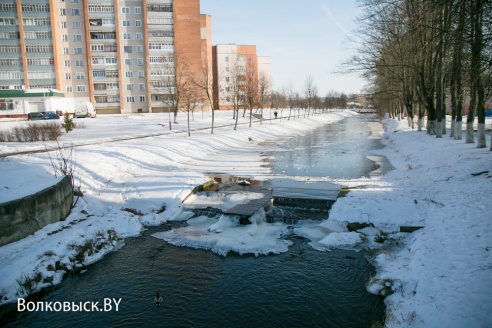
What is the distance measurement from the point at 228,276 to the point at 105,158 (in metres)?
11.5

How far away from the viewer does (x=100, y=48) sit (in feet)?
235

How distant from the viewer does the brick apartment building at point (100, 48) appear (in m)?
68.4

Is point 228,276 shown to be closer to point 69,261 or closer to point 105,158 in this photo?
point 69,261

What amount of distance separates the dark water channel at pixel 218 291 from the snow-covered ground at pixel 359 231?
46 centimetres

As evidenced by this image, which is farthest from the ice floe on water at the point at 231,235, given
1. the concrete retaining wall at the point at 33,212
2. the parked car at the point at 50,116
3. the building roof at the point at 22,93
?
the building roof at the point at 22,93

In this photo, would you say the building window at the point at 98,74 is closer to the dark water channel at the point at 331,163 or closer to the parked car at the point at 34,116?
the parked car at the point at 34,116

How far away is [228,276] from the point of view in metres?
8.39

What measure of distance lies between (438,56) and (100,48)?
64500 millimetres

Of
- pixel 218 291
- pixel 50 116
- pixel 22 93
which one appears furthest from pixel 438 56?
pixel 22 93

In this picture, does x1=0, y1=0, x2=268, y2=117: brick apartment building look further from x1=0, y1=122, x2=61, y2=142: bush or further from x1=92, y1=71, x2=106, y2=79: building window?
x1=0, y1=122, x2=61, y2=142: bush

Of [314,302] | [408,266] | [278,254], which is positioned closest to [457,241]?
[408,266]

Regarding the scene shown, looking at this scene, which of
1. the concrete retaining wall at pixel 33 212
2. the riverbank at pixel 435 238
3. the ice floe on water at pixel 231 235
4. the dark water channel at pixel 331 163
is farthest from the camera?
the dark water channel at pixel 331 163

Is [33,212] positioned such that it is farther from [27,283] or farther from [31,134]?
[31,134]

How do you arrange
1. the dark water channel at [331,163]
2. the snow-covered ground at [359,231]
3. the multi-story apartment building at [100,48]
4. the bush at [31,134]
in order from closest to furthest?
the snow-covered ground at [359,231] → the dark water channel at [331,163] → the bush at [31,134] → the multi-story apartment building at [100,48]
